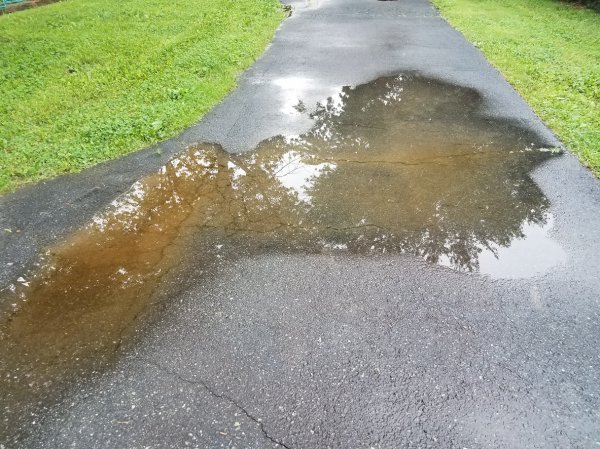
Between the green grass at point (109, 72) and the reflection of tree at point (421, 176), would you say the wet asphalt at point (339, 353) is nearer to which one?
the reflection of tree at point (421, 176)

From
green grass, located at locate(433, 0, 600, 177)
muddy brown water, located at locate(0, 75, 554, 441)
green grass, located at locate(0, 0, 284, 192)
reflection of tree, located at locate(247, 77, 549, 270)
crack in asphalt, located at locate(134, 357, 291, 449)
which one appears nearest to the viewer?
crack in asphalt, located at locate(134, 357, 291, 449)

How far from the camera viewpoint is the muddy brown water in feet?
11.8

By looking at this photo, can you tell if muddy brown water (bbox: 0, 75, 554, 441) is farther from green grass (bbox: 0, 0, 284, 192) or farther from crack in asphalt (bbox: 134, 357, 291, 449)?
green grass (bbox: 0, 0, 284, 192)

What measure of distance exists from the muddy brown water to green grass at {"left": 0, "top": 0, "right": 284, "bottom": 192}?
1.50 m

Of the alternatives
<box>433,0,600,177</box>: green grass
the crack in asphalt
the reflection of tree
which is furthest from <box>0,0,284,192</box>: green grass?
<box>433,0,600,177</box>: green grass

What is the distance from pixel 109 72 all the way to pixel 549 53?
34.0 feet

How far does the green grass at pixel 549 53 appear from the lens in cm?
686

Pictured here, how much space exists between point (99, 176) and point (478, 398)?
520 cm

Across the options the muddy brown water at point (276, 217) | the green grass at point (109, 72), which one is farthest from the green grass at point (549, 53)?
the green grass at point (109, 72)

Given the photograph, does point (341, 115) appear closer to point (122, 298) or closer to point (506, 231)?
point (506, 231)

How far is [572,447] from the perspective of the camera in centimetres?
281

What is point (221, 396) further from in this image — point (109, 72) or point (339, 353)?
point (109, 72)

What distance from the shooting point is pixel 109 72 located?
Result: 919 centimetres

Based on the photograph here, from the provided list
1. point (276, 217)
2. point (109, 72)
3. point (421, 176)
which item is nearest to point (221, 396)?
point (276, 217)
